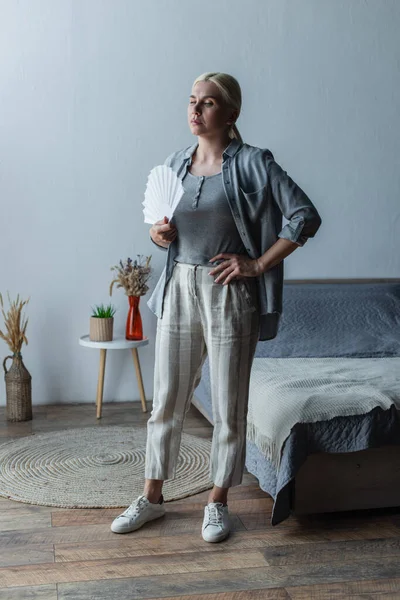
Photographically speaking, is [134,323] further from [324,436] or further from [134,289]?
[324,436]

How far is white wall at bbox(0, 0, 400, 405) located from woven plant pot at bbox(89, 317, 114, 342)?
237 mm

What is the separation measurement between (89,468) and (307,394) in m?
0.99

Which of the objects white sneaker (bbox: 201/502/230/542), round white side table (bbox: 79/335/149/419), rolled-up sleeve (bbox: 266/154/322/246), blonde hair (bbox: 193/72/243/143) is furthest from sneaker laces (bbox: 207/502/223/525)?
round white side table (bbox: 79/335/149/419)

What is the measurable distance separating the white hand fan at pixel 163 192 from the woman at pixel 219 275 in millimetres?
28

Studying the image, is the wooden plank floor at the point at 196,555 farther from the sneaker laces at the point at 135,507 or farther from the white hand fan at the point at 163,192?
the white hand fan at the point at 163,192

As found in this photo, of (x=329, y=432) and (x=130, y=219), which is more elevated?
(x=130, y=219)

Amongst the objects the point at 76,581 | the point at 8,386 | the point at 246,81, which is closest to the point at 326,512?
the point at 76,581

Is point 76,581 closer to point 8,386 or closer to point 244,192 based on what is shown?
point 244,192

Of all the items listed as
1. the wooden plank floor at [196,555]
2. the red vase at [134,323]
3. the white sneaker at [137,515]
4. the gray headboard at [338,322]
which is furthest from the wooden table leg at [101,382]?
the white sneaker at [137,515]

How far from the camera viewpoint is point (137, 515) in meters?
2.45

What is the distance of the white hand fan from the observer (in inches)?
91.7

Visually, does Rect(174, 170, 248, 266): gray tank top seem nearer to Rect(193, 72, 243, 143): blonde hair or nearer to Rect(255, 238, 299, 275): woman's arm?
Rect(255, 238, 299, 275): woman's arm

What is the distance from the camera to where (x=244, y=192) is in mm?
2285

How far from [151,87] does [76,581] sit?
2.69m
